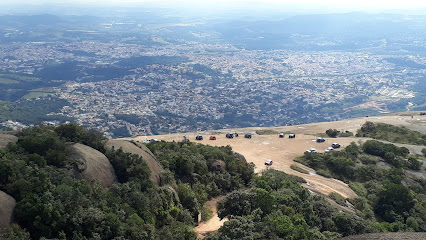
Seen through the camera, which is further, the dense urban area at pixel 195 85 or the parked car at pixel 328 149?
the dense urban area at pixel 195 85

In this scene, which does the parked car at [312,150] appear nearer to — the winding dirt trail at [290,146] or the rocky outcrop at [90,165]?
the winding dirt trail at [290,146]

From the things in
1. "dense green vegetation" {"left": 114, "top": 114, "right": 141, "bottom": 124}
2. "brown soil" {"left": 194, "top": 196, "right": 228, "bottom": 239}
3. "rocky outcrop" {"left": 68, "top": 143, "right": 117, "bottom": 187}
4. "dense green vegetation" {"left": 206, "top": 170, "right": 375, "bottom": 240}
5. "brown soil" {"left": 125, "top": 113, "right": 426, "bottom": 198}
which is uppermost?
"rocky outcrop" {"left": 68, "top": 143, "right": 117, "bottom": 187}

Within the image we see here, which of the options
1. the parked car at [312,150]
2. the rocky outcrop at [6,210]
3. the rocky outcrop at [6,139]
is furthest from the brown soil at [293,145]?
the rocky outcrop at [6,210]

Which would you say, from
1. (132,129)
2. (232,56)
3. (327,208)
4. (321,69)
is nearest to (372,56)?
(321,69)

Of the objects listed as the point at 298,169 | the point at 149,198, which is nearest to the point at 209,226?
the point at 149,198

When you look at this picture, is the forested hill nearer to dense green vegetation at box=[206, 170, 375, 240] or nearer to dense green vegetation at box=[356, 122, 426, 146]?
dense green vegetation at box=[206, 170, 375, 240]

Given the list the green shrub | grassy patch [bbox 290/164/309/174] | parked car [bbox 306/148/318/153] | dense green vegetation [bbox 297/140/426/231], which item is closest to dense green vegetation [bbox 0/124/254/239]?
dense green vegetation [bbox 297/140/426/231]

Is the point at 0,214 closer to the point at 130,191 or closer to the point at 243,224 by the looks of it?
the point at 130,191
